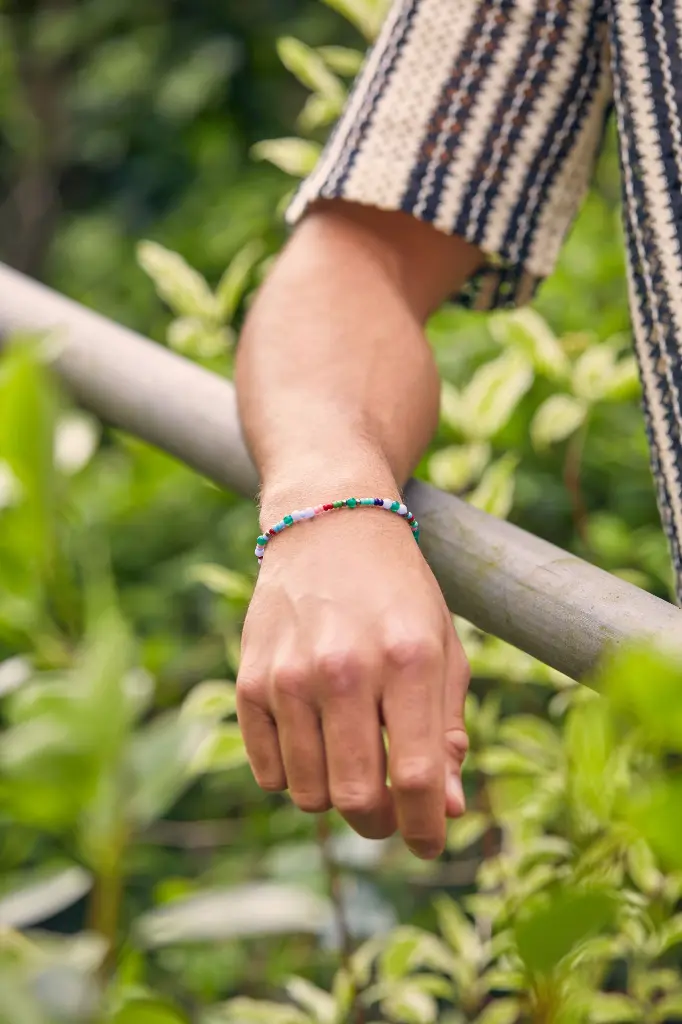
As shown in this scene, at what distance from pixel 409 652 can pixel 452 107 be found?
47 cm

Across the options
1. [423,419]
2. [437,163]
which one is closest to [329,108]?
[437,163]

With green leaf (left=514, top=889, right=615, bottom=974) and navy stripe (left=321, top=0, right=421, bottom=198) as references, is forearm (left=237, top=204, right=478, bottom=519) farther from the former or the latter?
green leaf (left=514, top=889, right=615, bottom=974)

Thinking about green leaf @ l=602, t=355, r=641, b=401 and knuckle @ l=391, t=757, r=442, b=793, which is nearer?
knuckle @ l=391, t=757, r=442, b=793

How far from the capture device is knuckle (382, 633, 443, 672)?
524 mm

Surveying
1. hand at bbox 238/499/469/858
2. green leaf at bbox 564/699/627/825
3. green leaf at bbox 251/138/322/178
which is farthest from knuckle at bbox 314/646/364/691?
green leaf at bbox 251/138/322/178

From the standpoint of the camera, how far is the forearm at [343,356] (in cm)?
66

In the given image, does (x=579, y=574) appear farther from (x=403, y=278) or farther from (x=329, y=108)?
(x=329, y=108)

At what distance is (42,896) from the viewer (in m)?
0.67

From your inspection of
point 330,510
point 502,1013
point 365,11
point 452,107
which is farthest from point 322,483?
point 365,11

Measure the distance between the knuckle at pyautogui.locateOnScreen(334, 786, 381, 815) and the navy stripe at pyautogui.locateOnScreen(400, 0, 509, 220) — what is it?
0.44 meters

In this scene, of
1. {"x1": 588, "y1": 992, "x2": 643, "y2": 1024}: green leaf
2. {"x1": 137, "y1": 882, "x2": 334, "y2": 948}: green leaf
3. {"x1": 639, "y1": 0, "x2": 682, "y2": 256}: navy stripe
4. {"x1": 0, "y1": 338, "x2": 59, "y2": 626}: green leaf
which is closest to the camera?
{"x1": 0, "y1": 338, "x2": 59, "y2": 626}: green leaf

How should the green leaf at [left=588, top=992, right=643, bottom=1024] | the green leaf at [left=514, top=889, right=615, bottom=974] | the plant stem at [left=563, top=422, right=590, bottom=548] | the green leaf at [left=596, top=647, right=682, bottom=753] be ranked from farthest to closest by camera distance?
the plant stem at [left=563, top=422, right=590, bottom=548] → the green leaf at [left=588, top=992, right=643, bottom=1024] → the green leaf at [left=514, top=889, right=615, bottom=974] → the green leaf at [left=596, top=647, right=682, bottom=753]

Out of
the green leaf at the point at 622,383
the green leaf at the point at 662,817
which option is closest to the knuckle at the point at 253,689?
the green leaf at the point at 662,817

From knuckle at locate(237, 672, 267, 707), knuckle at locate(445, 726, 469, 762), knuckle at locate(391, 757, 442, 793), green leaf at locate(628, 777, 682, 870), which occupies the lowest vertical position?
knuckle at locate(237, 672, 267, 707)
